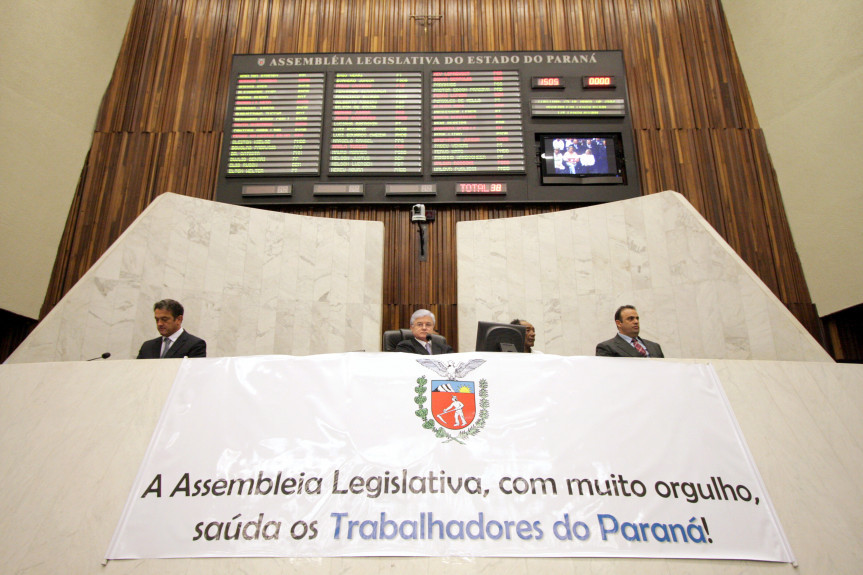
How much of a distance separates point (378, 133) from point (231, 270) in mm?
2241

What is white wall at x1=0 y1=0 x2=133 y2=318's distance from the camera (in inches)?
191

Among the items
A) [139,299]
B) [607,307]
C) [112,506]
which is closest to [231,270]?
[139,299]

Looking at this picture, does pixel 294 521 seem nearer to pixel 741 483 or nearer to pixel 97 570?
pixel 97 570

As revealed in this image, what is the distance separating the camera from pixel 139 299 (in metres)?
4.14

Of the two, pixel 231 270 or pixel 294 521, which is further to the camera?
pixel 231 270

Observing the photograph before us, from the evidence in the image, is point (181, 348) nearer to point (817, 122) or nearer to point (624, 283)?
point (624, 283)

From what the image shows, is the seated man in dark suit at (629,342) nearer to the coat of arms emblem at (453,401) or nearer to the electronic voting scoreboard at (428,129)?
the coat of arms emblem at (453,401)

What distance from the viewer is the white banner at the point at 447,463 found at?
1903 millimetres

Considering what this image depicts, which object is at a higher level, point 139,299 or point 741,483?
point 139,299

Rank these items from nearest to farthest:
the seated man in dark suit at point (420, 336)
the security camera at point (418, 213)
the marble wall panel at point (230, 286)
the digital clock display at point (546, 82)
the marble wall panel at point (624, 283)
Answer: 1. the seated man in dark suit at point (420, 336)
2. the marble wall panel at point (624, 283)
3. the marble wall panel at point (230, 286)
4. the security camera at point (418, 213)
5. the digital clock display at point (546, 82)

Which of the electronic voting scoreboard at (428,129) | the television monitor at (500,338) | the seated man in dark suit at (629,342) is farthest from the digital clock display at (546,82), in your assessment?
the television monitor at (500,338)

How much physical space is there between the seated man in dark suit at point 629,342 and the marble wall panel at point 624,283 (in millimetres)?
798

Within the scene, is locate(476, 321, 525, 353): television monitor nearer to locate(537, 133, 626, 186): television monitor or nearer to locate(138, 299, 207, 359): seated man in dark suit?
locate(138, 299, 207, 359): seated man in dark suit

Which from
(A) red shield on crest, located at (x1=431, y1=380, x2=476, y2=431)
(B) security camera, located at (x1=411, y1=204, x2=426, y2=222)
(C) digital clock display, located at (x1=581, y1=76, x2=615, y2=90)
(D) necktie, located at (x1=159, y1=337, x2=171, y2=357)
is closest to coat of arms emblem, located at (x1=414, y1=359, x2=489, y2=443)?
(A) red shield on crest, located at (x1=431, y1=380, x2=476, y2=431)
